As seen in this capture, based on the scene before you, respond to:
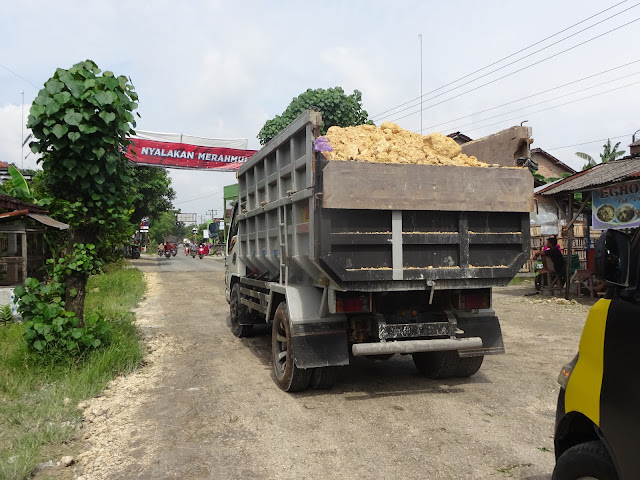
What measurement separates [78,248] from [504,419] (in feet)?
17.3

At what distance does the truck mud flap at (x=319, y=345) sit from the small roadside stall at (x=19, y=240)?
4255 mm

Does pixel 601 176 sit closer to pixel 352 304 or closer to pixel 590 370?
pixel 352 304

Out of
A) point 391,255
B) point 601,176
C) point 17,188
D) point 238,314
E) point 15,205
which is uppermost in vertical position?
point 601,176

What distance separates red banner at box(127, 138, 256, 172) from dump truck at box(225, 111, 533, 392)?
60.1 feet

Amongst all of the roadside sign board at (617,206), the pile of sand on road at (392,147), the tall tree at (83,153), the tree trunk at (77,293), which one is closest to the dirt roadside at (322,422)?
the tree trunk at (77,293)

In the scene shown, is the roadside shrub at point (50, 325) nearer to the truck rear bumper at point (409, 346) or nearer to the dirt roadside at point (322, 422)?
the dirt roadside at point (322, 422)

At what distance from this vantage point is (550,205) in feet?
77.9

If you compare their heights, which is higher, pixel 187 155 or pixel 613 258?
pixel 187 155

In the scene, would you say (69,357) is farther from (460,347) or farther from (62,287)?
(460,347)

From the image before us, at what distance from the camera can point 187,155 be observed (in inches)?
928

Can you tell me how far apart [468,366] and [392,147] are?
8.57 feet

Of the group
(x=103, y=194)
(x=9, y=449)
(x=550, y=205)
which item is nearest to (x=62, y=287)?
(x=103, y=194)

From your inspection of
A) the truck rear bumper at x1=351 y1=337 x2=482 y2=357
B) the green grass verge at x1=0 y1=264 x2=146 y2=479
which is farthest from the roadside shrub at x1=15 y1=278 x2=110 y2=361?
the truck rear bumper at x1=351 y1=337 x2=482 y2=357

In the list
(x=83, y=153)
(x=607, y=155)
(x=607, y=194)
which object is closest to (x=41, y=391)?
(x=83, y=153)
